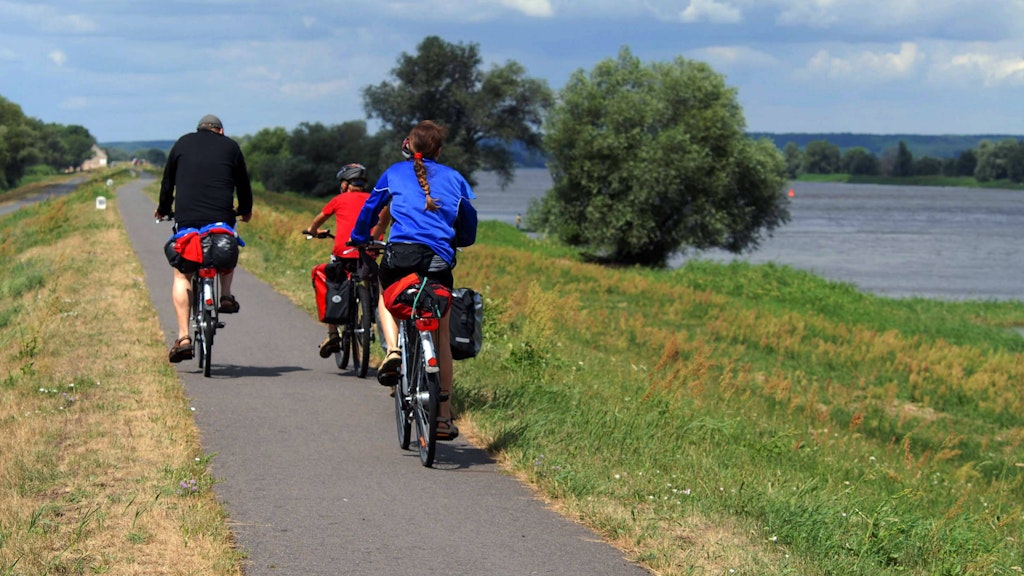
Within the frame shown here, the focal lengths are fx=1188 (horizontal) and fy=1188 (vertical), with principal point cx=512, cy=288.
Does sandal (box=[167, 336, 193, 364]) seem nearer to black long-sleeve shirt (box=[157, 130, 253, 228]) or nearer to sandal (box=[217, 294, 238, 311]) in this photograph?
sandal (box=[217, 294, 238, 311])

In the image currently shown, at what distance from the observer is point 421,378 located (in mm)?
6816

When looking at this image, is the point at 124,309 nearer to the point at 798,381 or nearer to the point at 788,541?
the point at 788,541

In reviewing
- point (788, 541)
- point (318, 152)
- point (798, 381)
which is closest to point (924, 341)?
point (798, 381)

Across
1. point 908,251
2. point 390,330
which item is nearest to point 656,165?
point 908,251

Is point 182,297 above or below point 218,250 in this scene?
below

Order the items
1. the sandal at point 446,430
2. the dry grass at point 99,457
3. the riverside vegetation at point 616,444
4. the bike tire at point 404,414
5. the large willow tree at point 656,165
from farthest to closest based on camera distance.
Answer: the large willow tree at point 656,165 → the bike tire at point 404,414 → the sandal at point 446,430 → the riverside vegetation at point 616,444 → the dry grass at point 99,457

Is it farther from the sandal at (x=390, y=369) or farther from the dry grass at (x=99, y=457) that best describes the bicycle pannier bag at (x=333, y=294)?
the sandal at (x=390, y=369)

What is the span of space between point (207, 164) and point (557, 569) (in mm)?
5505

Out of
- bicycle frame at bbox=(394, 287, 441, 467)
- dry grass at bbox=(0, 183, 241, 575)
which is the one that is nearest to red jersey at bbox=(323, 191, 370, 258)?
dry grass at bbox=(0, 183, 241, 575)

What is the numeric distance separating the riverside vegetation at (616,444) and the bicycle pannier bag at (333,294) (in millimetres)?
1156

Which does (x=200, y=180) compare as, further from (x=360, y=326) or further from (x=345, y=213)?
(x=360, y=326)

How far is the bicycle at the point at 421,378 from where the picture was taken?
21.6 ft

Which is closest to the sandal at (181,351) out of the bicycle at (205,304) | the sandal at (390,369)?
the bicycle at (205,304)

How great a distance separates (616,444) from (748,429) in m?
4.06
